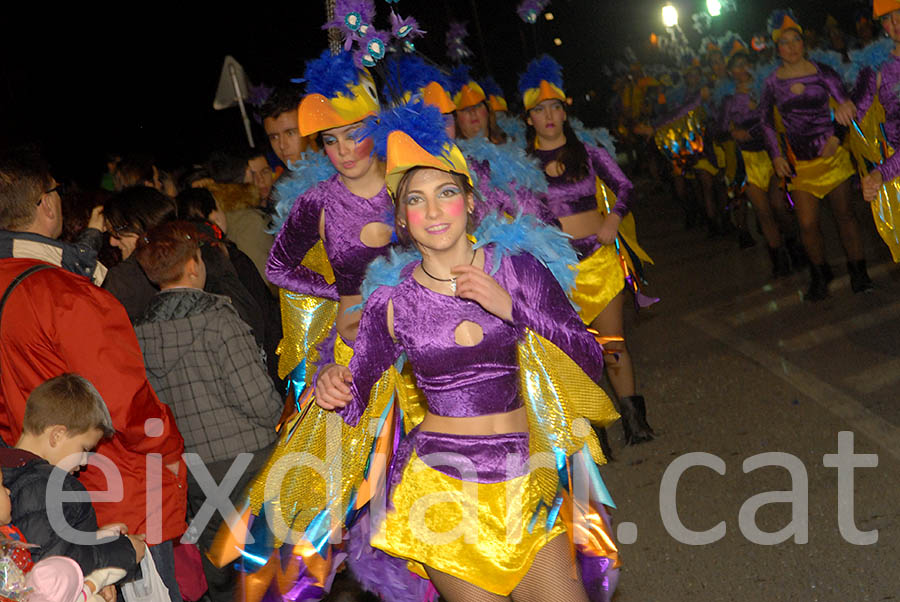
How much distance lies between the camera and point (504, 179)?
219 inches

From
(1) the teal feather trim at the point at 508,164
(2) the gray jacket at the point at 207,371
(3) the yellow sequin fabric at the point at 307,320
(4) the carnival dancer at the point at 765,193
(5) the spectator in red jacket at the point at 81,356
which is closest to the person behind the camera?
(5) the spectator in red jacket at the point at 81,356

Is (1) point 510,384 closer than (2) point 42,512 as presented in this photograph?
No

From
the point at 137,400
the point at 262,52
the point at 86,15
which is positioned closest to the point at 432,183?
the point at 137,400

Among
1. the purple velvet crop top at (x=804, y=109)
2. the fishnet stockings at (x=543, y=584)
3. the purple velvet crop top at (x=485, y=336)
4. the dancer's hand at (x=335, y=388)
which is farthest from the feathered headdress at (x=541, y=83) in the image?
the fishnet stockings at (x=543, y=584)

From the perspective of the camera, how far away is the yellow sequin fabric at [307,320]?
512 centimetres

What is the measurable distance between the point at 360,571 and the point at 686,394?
3.75m

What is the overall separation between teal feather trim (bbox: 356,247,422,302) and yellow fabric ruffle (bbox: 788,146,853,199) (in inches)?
217

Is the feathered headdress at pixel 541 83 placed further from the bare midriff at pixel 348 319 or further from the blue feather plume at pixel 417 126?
the blue feather plume at pixel 417 126

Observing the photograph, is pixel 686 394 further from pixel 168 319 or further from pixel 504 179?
pixel 168 319

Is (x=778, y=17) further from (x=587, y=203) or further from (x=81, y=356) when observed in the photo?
(x=81, y=356)

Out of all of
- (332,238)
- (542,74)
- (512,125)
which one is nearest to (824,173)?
(512,125)

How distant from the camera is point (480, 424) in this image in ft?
10.9

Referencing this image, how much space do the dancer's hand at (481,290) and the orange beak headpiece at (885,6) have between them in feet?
14.3

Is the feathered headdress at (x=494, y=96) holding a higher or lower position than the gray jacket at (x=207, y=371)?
higher
